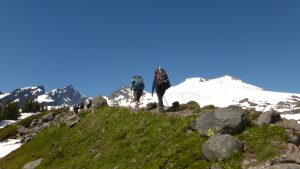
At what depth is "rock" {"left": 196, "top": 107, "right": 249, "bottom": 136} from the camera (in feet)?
68.1

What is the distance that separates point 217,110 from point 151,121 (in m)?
7.91

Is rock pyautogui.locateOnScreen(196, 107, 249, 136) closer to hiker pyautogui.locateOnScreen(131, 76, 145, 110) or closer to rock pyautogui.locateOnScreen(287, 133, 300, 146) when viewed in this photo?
rock pyautogui.locateOnScreen(287, 133, 300, 146)

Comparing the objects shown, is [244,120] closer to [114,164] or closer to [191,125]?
[191,125]

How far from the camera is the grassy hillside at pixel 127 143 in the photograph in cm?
2008

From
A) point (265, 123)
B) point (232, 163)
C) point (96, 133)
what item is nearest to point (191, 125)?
point (265, 123)

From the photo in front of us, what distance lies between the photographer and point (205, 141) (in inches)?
824

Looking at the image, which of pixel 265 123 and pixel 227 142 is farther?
pixel 265 123

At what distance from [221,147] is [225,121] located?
7.81 ft

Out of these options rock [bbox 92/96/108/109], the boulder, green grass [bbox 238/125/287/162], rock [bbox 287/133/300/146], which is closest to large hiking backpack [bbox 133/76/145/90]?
rock [bbox 92/96/108/109]

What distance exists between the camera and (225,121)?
20953 millimetres

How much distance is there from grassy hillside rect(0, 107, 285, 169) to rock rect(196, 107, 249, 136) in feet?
1.79

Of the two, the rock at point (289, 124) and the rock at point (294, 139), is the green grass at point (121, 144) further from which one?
the rock at point (289, 124)

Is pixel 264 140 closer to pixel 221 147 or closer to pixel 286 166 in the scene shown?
pixel 221 147

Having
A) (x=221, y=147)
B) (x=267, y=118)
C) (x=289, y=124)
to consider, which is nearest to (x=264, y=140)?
(x=221, y=147)
